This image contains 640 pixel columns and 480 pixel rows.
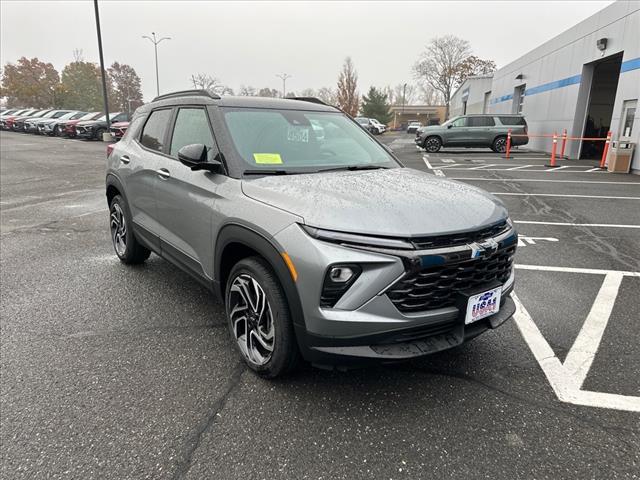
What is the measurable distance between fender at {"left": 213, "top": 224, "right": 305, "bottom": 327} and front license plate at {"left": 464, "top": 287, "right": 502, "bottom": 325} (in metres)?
0.93

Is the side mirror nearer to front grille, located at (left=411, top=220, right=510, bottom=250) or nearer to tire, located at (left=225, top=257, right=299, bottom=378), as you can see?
tire, located at (left=225, top=257, right=299, bottom=378)

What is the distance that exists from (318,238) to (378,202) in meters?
0.45

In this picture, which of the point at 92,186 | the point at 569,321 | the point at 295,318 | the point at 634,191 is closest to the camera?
the point at 295,318

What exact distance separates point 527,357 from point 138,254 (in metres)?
3.87

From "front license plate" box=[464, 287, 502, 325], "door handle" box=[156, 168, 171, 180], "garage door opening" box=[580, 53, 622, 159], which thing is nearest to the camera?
"front license plate" box=[464, 287, 502, 325]

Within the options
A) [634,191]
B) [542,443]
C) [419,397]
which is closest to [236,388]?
[419,397]

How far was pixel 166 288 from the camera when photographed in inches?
169

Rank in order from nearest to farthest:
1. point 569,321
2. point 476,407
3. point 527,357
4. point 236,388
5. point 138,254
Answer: point 476,407
point 236,388
point 527,357
point 569,321
point 138,254

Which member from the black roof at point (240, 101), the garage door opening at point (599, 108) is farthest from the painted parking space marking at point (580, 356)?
the garage door opening at point (599, 108)

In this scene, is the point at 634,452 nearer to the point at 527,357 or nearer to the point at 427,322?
the point at 527,357

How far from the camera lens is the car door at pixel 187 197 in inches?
122

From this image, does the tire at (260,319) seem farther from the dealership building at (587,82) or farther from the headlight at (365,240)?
the dealership building at (587,82)

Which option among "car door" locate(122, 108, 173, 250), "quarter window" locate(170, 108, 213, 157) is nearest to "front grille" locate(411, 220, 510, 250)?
"quarter window" locate(170, 108, 213, 157)

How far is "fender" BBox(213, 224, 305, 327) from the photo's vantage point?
7.66 ft
